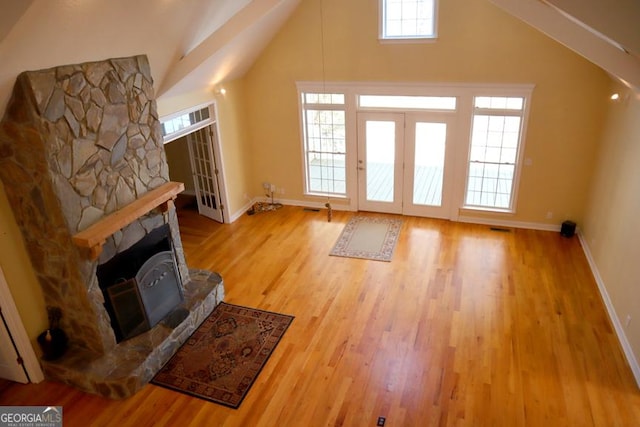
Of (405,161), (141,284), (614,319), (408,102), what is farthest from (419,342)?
(408,102)

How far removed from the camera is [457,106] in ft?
22.2

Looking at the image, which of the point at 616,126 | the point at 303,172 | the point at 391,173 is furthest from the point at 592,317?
the point at 303,172

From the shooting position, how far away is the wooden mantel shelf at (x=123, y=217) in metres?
3.85

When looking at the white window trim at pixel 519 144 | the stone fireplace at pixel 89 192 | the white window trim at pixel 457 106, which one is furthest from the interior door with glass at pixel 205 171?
the white window trim at pixel 519 144

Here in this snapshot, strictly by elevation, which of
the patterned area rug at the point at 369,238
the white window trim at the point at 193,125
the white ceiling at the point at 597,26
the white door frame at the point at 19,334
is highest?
the white ceiling at the point at 597,26

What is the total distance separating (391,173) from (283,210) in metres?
2.11

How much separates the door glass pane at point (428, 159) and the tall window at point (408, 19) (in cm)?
137

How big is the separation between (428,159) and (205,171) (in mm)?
3771

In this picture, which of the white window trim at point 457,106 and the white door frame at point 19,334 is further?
the white window trim at point 457,106

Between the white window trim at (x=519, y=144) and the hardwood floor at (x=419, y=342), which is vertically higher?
the white window trim at (x=519, y=144)

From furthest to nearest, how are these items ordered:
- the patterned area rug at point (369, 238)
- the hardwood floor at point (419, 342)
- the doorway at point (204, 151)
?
1. the patterned area rug at point (369, 238)
2. the doorway at point (204, 151)
3. the hardwood floor at point (419, 342)

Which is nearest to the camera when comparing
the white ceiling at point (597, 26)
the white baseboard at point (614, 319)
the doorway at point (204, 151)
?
the white ceiling at point (597, 26)

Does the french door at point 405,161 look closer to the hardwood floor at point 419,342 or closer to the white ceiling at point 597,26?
the hardwood floor at point 419,342

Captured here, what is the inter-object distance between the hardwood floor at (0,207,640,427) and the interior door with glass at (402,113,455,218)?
68 cm
